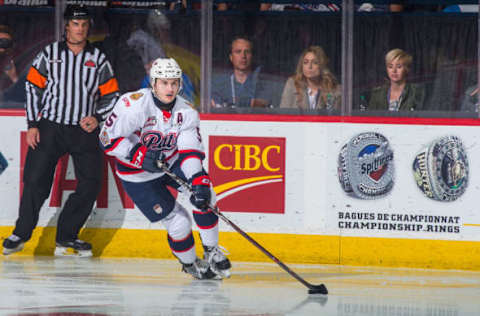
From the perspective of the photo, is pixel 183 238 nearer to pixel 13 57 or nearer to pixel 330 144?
pixel 330 144

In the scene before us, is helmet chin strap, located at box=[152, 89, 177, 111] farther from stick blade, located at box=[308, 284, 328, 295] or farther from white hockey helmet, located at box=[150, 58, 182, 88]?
stick blade, located at box=[308, 284, 328, 295]

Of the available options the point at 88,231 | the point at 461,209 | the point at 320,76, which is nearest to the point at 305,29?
the point at 320,76

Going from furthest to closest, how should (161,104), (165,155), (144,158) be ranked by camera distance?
(165,155) < (161,104) < (144,158)

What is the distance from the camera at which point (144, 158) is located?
577cm

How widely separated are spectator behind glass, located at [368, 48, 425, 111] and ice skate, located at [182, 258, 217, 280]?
4.91ft

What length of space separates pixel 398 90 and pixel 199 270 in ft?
5.67

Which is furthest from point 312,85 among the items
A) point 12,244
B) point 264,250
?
point 12,244

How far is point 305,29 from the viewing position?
677cm

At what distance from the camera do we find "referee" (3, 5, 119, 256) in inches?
266

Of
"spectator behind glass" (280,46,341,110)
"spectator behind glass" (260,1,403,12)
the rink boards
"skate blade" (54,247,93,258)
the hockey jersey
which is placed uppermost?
"spectator behind glass" (260,1,403,12)

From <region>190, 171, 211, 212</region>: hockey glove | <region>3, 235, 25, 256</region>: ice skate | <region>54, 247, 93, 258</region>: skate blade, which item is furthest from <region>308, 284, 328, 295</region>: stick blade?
<region>3, 235, 25, 256</region>: ice skate

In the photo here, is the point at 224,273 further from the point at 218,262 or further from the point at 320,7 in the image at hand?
the point at 320,7

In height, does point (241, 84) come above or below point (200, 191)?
above

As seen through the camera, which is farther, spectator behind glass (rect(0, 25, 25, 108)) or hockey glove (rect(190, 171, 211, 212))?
spectator behind glass (rect(0, 25, 25, 108))
